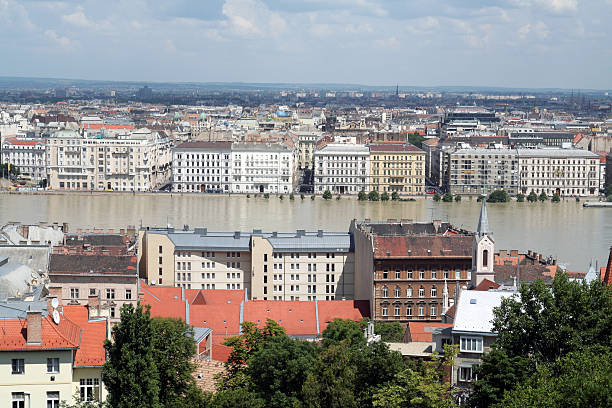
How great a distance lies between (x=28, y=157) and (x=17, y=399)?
1207 inches

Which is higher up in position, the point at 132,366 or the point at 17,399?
the point at 132,366

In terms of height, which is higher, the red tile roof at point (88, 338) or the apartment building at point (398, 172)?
the red tile roof at point (88, 338)

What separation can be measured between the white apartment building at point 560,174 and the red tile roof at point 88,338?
2793cm

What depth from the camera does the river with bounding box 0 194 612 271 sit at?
23.2 meters

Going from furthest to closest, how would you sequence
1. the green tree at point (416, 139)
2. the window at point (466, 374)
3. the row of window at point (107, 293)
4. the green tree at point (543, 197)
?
1. the green tree at point (416, 139)
2. the green tree at point (543, 197)
3. the row of window at point (107, 293)
4. the window at point (466, 374)

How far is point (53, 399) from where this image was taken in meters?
7.43

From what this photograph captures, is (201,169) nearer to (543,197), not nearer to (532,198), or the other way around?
(532,198)

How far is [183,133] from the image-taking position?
46.7 metres

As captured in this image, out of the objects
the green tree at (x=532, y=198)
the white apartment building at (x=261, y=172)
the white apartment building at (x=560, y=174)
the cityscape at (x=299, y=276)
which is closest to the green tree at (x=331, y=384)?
the cityscape at (x=299, y=276)

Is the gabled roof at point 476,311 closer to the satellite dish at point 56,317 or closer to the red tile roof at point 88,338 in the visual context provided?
the red tile roof at point 88,338

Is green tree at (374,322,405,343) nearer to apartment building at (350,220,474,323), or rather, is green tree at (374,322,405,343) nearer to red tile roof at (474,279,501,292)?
red tile roof at (474,279,501,292)

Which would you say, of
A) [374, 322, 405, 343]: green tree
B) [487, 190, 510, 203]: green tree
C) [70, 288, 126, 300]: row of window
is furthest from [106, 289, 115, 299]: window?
[487, 190, 510, 203]: green tree

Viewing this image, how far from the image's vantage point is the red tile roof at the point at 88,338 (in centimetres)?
751

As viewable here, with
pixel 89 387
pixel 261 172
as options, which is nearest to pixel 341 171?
pixel 261 172
